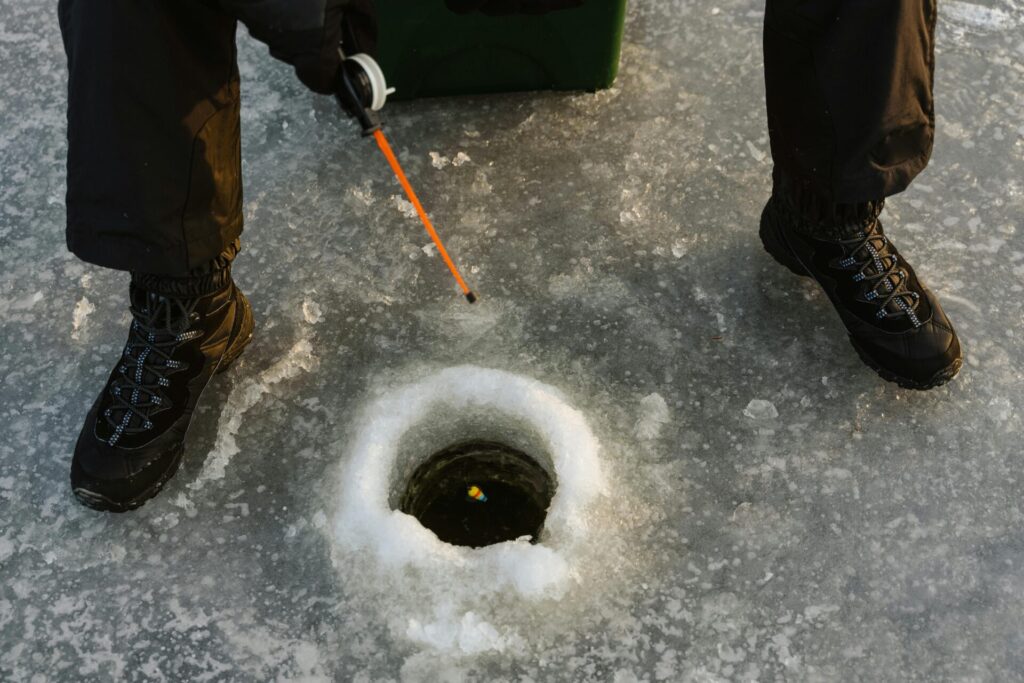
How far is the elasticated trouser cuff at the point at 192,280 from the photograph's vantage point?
5.62ft

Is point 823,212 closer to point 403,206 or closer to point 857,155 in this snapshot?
point 857,155

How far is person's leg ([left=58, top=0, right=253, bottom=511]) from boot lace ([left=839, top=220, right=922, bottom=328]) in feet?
4.03

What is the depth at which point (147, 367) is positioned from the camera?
180cm

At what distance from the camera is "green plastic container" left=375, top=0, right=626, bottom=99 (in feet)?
7.20

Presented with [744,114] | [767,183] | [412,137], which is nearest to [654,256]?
[767,183]

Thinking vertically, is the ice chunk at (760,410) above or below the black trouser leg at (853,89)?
below

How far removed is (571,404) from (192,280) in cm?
78

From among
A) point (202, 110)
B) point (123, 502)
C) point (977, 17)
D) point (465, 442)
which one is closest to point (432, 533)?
point (465, 442)

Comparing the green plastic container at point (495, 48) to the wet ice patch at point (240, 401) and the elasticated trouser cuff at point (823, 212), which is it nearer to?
the elasticated trouser cuff at point (823, 212)

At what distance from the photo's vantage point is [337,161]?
2.30 metres

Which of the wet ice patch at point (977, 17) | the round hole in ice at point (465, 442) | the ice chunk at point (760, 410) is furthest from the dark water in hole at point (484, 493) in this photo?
the wet ice patch at point (977, 17)

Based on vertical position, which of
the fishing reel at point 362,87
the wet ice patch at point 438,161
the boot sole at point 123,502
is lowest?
the boot sole at point 123,502

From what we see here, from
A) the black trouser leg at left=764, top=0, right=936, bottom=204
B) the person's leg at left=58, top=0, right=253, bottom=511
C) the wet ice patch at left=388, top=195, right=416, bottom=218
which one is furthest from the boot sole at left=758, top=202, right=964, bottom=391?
the person's leg at left=58, top=0, right=253, bottom=511

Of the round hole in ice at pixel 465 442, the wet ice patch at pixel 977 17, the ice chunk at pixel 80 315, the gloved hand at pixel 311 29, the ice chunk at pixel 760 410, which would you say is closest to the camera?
the gloved hand at pixel 311 29
